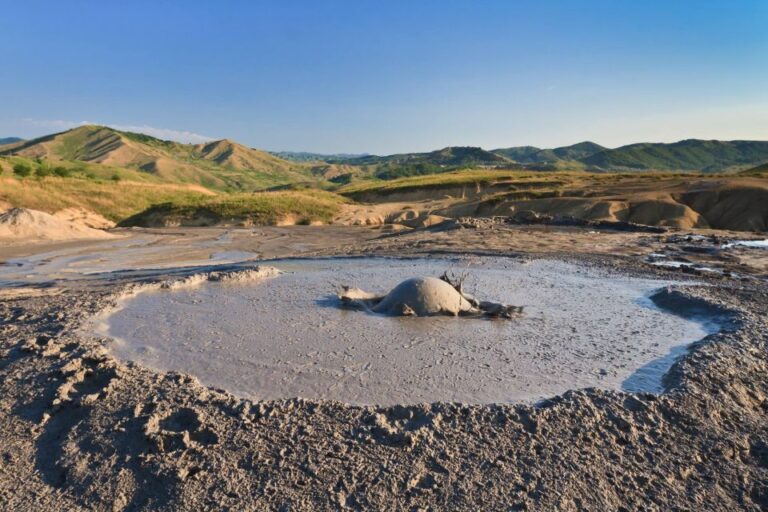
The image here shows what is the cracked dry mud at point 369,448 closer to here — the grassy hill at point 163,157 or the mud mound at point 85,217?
the mud mound at point 85,217

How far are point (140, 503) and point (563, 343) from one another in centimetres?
589

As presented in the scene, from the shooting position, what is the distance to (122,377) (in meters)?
5.89

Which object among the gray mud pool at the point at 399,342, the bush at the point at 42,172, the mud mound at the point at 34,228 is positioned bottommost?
the gray mud pool at the point at 399,342

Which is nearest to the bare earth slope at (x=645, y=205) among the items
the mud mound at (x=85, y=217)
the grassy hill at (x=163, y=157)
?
the mud mound at (x=85, y=217)

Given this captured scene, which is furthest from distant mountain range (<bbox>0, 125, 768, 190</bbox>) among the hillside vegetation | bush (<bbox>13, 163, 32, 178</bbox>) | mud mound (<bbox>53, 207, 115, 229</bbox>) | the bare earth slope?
the bare earth slope

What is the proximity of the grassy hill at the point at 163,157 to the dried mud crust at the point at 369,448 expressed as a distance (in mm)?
71259

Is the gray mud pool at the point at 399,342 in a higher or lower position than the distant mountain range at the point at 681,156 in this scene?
lower

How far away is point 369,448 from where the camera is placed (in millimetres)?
4480

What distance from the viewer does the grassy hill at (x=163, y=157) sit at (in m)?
83.2

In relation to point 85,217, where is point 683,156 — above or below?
above

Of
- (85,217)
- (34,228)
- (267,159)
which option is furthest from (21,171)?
(267,159)

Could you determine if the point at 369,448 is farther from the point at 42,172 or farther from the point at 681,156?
the point at 681,156

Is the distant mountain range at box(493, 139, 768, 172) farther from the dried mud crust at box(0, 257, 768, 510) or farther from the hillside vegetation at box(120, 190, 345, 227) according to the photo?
the dried mud crust at box(0, 257, 768, 510)

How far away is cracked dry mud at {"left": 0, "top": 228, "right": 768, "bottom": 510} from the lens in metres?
3.92
